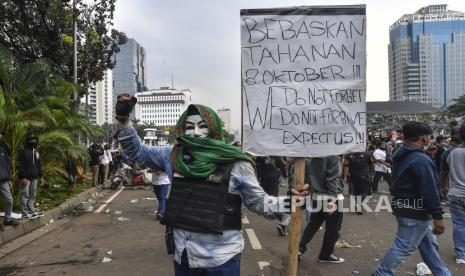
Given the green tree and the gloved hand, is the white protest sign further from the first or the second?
the green tree

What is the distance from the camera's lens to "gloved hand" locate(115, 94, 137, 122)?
9.47 feet

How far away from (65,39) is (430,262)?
1766 cm

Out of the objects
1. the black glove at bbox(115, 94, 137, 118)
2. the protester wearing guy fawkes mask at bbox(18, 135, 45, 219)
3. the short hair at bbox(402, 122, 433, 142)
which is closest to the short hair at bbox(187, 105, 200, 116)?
the black glove at bbox(115, 94, 137, 118)

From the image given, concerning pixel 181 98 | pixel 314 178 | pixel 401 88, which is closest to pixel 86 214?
pixel 314 178

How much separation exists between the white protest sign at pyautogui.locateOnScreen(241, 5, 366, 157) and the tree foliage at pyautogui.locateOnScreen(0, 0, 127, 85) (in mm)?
14796

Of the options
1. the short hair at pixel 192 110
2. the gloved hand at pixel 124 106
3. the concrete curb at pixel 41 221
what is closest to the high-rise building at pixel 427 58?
the concrete curb at pixel 41 221

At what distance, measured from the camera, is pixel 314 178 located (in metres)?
6.16

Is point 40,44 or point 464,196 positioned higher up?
point 40,44

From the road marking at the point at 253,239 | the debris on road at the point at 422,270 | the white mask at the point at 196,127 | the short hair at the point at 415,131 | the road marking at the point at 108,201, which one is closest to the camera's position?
the white mask at the point at 196,127

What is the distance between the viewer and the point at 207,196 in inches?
107

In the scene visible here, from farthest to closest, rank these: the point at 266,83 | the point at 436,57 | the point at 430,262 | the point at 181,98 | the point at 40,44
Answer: the point at 181,98
the point at 436,57
the point at 40,44
the point at 430,262
the point at 266,83

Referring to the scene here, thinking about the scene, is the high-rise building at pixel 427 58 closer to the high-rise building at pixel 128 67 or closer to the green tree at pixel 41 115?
the high-rise building at pixel 128 67

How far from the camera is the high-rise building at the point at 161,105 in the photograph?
12347cm

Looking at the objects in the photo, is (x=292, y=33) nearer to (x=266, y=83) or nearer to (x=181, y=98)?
(x=266, y=83)
